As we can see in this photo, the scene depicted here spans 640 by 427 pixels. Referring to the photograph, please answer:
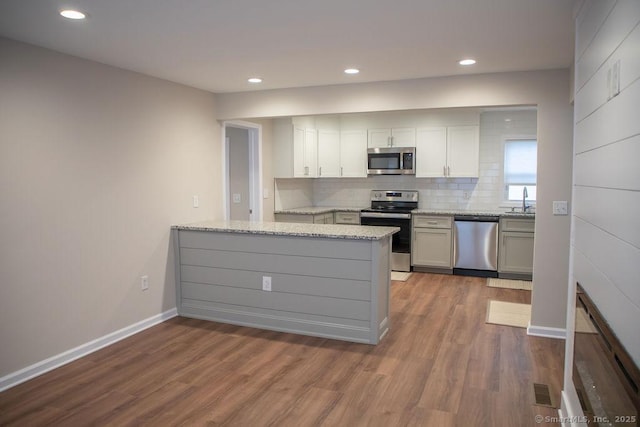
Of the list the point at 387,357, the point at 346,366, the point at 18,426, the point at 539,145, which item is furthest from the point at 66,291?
the point at 539,145

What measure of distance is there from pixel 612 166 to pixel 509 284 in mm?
4529

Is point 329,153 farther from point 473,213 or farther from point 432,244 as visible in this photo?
point 473,213

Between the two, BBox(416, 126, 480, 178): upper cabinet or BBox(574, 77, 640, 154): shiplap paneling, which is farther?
BBox(416, 126, 480, 178): upper cabinet

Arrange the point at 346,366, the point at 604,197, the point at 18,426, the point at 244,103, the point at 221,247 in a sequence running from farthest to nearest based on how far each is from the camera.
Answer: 1. the point at 244,103
2. the point at 221,247
3. the point at 346,366
4. the point at 18,426
5. the point at 604,197

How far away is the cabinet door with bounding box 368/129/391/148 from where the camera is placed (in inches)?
263

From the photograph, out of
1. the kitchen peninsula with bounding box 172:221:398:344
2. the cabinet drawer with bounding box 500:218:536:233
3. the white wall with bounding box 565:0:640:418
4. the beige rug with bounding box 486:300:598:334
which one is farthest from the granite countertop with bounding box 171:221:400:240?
the cabinet drawer with bounding box 500:218:536:233

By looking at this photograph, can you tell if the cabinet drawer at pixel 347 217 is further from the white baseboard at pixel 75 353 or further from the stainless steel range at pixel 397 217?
the white baseboard at pixel 75 353

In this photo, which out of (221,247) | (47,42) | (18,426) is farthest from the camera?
(221,247)

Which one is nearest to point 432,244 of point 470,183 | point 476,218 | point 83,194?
point 476,218

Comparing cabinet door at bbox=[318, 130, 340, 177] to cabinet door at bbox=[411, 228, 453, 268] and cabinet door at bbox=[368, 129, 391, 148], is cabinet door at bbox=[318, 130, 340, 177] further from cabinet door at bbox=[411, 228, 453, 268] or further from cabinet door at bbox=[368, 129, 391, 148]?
cabinet door at bbox=[411, 228, 453, 268]

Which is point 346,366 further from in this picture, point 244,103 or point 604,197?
point 244,103

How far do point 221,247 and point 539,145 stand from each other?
293 cm

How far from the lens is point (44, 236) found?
3.24m

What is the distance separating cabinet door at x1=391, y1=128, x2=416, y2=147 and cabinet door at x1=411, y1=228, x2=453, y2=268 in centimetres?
124
